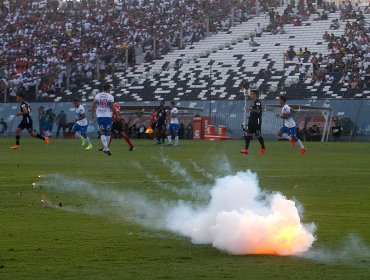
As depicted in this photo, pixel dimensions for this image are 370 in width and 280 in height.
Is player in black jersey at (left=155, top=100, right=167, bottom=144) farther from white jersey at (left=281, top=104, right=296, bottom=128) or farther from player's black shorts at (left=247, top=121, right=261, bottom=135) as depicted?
player's black shorts at (left=247, top=121, right=261, bottom=135)

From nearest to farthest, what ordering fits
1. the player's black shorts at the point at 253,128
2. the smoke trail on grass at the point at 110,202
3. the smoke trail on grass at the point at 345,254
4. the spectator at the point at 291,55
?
the smoke trail on grass at the point at 345,254 < the smoke trail on grass at the point at 110,202 < the player's black shorts at the point at 253,128 < the spectator at the point at 291,55

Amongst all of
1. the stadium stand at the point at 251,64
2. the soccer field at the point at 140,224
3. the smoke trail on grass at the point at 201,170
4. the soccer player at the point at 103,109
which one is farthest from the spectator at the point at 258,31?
the soccer field at the point at 140,224

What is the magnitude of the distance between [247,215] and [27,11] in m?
72.2

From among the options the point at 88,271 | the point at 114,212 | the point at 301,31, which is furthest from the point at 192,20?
the point at 88,271

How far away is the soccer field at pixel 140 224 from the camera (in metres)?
10.7

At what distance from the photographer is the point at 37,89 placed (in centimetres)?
6712

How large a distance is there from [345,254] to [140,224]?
150 inches

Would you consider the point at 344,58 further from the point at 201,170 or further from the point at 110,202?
the point at 110,202

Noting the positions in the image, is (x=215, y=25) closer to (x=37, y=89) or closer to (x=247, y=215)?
(x=37, y=89)

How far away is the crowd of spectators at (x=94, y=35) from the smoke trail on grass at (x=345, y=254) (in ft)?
184

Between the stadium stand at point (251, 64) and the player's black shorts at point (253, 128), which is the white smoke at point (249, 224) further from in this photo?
the stadium stand at point (251, 64)

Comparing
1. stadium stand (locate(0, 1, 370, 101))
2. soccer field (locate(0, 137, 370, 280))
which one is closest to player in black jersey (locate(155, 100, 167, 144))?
stadium stand (locate(0, 1, 370, 101))

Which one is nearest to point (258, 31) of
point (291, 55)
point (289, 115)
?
point (291, 55)

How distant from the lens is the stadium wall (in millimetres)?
55969
